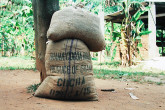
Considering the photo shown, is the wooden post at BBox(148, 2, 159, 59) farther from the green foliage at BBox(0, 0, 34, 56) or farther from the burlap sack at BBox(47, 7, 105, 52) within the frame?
the green foliage at BBox(0, 0, 34, 56)

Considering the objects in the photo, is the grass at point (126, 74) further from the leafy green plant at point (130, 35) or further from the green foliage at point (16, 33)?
the green foliage at point (16, 33)

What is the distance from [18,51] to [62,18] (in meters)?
11.5

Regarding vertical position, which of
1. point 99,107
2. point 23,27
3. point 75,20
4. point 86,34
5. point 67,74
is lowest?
point 99,107

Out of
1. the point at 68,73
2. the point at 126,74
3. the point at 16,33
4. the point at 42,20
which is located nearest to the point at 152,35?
the point at 126,74

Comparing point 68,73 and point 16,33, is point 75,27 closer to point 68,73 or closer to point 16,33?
point 68,73

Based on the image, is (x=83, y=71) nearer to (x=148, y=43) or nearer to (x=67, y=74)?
(x=67, y=74)

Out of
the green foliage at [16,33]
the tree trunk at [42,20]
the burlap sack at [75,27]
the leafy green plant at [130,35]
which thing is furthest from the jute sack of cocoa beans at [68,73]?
the green foliage at [16,33]

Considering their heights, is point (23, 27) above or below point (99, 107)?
above

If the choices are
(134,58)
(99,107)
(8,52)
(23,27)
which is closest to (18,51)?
(8,52)

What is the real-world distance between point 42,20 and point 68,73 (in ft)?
3.38

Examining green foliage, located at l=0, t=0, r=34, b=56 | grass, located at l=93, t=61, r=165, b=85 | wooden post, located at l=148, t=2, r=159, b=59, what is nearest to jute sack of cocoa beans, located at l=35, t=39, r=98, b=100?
grass, located at l=93, t=61, r=165, b=85

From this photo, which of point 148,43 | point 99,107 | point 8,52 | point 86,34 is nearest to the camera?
point 99,107

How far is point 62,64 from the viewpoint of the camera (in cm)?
231

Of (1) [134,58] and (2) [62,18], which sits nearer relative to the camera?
(2) [62,18]
